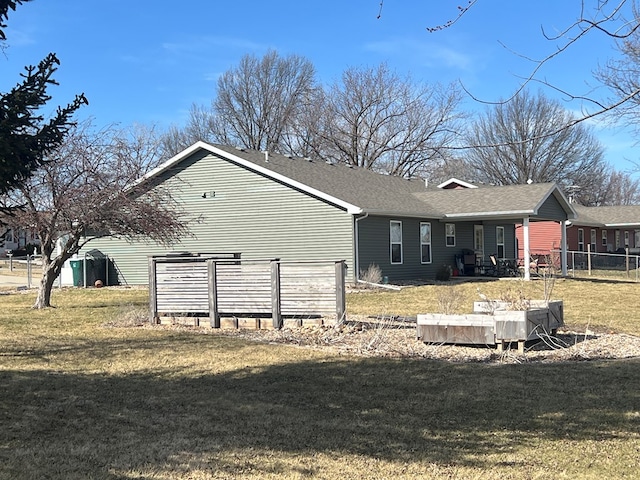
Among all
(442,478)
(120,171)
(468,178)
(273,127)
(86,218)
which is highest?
(273,127)

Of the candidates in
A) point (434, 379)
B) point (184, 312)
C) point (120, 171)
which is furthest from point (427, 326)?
point (120, 171)

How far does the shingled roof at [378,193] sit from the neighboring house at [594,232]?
33.0 feet

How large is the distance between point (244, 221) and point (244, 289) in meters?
11.6

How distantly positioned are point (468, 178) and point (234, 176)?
3361 centimetres

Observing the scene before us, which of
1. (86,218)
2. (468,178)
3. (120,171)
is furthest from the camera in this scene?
(468,178)

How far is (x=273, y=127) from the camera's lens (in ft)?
164

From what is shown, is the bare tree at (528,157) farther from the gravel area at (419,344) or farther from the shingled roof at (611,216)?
the gravel area at (419,344)

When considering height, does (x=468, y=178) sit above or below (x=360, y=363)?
above

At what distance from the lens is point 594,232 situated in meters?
42.8

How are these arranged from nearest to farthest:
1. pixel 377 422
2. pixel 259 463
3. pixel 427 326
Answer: pixel 259 463 → pixel 377 422 → pixel 427 326

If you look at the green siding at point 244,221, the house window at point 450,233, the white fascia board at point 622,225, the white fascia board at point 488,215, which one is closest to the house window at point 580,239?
the white fascia board at point 622,225

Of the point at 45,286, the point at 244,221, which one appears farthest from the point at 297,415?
the point at 244,221

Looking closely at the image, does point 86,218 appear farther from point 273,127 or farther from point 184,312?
point 273,127

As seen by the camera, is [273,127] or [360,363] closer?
[360,363]
